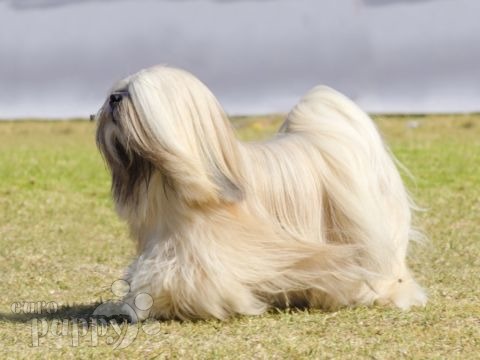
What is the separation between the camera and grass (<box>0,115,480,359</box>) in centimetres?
509

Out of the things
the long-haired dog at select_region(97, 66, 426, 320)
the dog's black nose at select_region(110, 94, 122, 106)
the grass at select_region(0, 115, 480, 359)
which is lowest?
the grass at select_region(0, 115, 480, 359)

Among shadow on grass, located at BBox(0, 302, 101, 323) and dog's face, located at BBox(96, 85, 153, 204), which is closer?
dog's face, located at BBox(96, 85, 153, 204)

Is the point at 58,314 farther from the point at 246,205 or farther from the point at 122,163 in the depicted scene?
the point at 246,205

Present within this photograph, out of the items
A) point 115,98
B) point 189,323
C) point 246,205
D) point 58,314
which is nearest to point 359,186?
point 246,205

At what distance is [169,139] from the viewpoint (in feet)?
17.2

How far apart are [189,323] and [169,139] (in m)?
1.02

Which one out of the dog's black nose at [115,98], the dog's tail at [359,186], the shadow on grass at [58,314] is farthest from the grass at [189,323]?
the dog's black nose at [115,98]

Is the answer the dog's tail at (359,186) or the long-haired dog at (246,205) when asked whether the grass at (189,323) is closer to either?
the long-haired dog at (246,205)

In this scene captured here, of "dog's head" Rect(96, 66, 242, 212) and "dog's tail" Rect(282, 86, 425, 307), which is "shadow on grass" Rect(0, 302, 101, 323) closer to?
"dog's head" Rect(96, 66, 242, 212)

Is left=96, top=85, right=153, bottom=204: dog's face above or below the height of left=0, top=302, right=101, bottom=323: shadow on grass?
above

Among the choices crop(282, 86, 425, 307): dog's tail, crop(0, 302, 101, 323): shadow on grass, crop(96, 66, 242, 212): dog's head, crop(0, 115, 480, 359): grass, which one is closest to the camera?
crop(0, 115, 480, 359): grass

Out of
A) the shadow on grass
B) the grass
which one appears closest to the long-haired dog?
the grass

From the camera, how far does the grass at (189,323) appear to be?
5.09 m

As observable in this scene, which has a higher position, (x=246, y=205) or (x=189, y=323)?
(x=246, y=205)
